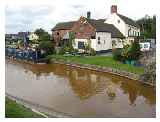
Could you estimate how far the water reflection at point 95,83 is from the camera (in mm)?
6192

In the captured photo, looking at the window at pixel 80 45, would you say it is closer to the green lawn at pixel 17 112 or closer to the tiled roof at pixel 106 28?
the tiled roof at pixel 106 28

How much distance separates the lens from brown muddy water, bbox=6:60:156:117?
545cm

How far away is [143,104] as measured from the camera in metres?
Result: 5.79

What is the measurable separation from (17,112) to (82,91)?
6.61ft

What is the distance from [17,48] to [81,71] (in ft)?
5.97

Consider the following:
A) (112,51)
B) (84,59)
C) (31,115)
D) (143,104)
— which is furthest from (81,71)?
(31,115)

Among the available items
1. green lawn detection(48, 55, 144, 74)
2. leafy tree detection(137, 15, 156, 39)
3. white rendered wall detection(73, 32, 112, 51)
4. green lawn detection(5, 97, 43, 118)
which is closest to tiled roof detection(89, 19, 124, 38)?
white rendered wall detection(73, 32, 112, 51)

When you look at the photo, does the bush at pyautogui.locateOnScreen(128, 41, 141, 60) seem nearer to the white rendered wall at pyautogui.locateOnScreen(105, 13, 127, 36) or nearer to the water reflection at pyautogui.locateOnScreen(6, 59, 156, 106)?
the white rendered wall at pyautogui.locateOnScreen(105, 13, 127, 36)

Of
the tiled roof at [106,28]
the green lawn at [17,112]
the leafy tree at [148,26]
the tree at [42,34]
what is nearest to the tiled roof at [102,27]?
the tiled roof at [106,28]

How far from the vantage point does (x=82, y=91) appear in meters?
6.52

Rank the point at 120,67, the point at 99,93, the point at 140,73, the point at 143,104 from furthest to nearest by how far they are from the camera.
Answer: the point at 120,67
the point at 140,73
the point at 99,93
the point at 143,104

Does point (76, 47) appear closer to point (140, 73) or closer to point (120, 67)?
point (120, 67)

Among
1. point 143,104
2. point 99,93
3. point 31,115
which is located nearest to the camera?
point 31,115

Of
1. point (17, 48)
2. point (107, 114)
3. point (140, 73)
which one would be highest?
point (17, 48)
